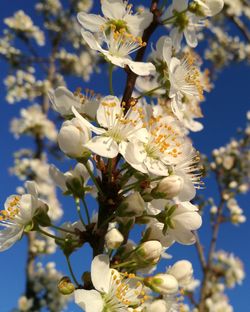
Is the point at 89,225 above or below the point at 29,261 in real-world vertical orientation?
below

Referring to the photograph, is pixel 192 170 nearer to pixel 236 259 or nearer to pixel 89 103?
pixel 89 103

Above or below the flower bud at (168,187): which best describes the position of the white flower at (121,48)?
above

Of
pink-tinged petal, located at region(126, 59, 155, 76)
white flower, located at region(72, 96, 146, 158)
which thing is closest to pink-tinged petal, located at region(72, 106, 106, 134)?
white flower, located at region(72, 96, 146, 158)

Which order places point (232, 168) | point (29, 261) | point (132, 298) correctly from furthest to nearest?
point (29, 261)
point (232, 168)
point (132, 298)

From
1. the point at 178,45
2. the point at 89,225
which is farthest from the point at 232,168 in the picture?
the point at 89,225

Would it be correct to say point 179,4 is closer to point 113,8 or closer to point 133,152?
point 113,8

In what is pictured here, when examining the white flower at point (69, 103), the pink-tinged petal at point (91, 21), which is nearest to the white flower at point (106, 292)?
the white flower at point (69, 103)

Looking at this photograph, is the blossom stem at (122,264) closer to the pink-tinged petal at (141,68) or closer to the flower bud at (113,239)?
the flower bud at (113,239)
